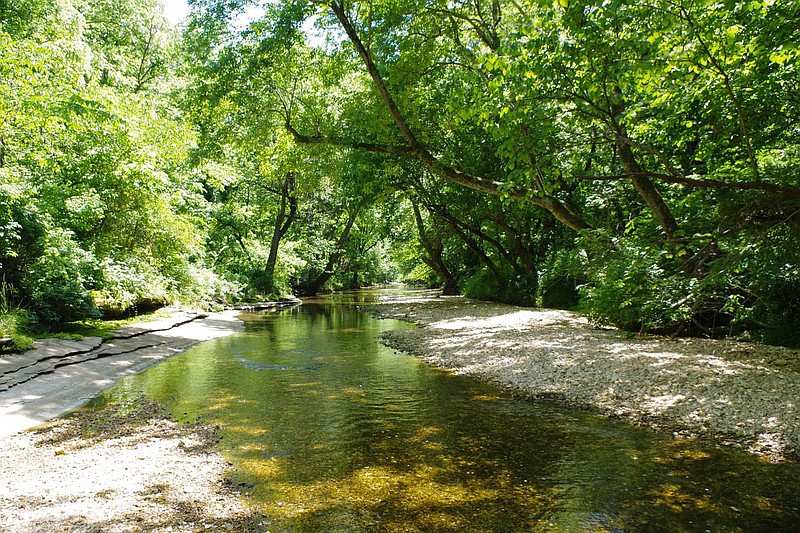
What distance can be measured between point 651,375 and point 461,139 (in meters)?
13.0

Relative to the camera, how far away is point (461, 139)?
19219mm

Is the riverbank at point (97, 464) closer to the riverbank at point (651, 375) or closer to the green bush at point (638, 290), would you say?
the riverbank at point (651, 375)

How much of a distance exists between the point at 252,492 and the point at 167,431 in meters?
2.23

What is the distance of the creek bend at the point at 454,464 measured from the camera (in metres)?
4.15

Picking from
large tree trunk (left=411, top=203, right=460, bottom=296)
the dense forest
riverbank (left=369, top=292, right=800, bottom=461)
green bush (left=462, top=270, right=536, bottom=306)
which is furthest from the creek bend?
large tree trunk (left=411, top=203, right=460, bottom=296)

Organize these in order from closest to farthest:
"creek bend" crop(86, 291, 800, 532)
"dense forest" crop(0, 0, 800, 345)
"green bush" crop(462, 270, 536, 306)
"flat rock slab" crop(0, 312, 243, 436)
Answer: "creek bend" crop(86, 291, 800, 532), "dense forest" crop(0, 0, 800, 345), "flat rock slab" crop(0, 312, 243, 436), "green bush" crop(462, 270, 536, 306)

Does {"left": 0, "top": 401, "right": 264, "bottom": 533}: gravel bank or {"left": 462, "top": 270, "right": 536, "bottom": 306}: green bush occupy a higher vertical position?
{"left": 462, "top": 270, "right": 536, "bottom": 306}: green bush

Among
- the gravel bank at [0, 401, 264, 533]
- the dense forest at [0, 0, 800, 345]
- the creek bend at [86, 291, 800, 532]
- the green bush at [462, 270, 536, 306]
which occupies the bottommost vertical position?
the creek bend at [86, 291, 800, 532]

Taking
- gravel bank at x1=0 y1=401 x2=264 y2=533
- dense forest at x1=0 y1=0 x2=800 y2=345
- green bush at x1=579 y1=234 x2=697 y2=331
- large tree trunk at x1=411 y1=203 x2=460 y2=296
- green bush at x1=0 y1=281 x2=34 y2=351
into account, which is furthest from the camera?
large tree trunk at x1=411 y1=203 x2=460 y2=296

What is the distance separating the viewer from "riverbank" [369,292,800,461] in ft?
19.8

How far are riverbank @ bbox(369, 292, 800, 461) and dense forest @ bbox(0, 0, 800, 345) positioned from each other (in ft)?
3.24

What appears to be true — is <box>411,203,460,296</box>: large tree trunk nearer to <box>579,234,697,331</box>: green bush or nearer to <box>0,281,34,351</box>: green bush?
<box>579,234,697,331</box>: green bush

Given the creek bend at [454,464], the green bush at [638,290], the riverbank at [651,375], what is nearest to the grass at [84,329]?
the creek bend at [454,464]

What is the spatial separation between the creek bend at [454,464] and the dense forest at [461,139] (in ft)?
8.70
